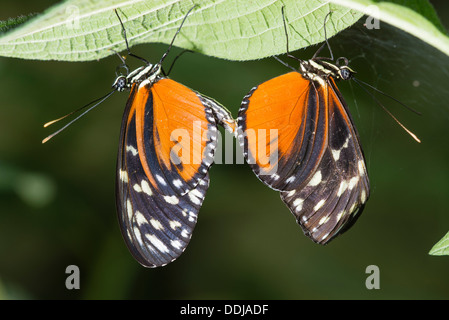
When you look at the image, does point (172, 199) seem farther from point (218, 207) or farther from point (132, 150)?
point (218, 207)

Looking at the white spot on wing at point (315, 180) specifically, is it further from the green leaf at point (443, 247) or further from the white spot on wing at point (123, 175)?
the white spot on wing at point (123, 175)

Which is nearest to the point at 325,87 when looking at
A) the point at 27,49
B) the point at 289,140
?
the point at 289,140

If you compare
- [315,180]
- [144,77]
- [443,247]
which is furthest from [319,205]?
[144,77]

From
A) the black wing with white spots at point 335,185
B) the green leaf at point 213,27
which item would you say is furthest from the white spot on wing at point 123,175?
the black wing with white spots at point 335,185

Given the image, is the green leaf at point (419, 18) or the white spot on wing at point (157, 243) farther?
the white spot on wing at point (157, 243)

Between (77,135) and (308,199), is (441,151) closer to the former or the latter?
(308,199)

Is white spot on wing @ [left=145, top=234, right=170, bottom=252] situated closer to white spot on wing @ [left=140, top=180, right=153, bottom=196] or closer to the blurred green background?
white spot on wing @ [left=140, top=180, right=153, bottom=196]

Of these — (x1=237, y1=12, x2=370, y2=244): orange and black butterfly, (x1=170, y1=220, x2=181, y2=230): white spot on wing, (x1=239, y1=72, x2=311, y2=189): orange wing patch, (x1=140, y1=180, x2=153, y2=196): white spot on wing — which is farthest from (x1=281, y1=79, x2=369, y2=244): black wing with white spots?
(x1=140, y1=180, x2=153, y2=196): white spot on wing

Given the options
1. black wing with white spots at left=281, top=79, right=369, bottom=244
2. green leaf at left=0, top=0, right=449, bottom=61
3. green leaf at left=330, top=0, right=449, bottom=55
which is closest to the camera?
green leaf at left=330, top=0, right=449, bottom=55
